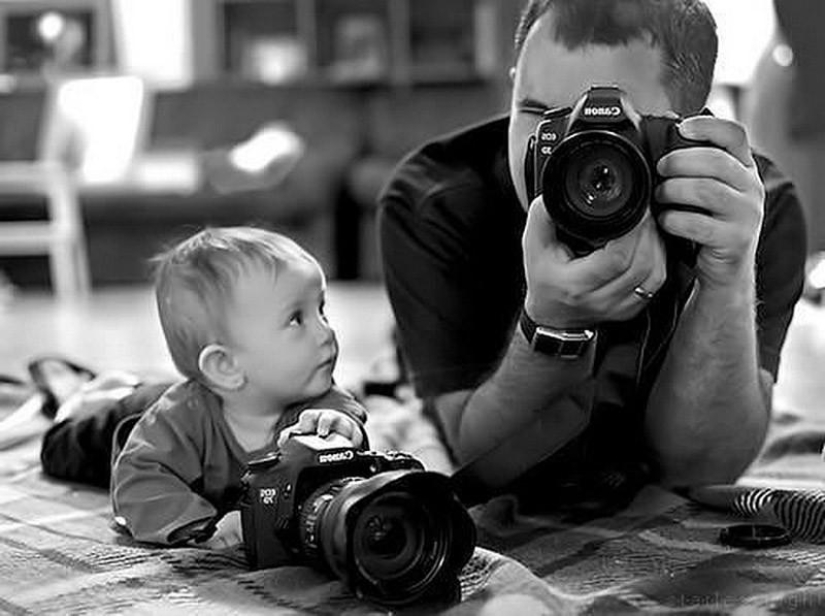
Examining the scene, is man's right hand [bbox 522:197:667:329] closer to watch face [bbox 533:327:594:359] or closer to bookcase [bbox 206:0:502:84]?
watch face [bbox 533:327:594:359]

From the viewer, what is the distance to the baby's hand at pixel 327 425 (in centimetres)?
106

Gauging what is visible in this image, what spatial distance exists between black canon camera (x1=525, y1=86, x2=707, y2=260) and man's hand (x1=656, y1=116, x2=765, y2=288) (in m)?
0.01

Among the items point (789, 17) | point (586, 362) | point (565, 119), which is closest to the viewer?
point (565, 119)

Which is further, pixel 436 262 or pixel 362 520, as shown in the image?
pixel 436 262

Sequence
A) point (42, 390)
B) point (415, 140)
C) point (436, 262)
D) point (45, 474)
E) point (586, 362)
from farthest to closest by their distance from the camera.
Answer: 1. point (415, 140)
2. point (42, 390)
3. point (45, 474)
4. point (436, 262)
5. point (586, 362)

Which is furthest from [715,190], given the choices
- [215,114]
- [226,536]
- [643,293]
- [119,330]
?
[215,114]

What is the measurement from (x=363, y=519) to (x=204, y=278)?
13.0 inches

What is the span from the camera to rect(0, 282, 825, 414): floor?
2.36 m

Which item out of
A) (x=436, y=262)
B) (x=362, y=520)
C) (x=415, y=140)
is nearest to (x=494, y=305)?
(x=436, y=262)

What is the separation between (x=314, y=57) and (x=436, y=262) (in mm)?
4874

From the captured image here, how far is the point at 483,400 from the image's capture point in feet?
3.97

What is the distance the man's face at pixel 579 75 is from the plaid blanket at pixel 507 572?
10.8 inches

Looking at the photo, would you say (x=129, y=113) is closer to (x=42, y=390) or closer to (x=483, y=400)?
(x=42, y=390)

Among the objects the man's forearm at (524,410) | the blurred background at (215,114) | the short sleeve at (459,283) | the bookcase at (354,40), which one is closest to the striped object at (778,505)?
the man's forearm at (524,410)
